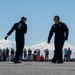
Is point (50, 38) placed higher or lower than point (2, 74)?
higher

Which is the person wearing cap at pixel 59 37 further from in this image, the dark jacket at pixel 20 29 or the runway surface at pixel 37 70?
the runway surface at pixel 37 70

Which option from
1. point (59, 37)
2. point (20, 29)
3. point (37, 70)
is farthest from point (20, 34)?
point (37, 70)

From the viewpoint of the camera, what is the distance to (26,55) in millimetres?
38938

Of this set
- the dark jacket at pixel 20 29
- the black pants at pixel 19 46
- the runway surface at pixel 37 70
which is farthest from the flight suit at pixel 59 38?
the runway surface at pixel 37 70

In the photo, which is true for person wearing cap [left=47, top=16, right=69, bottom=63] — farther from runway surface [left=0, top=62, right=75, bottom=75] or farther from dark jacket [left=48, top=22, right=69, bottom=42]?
runway surface [left=0, top=62, right=75, bottom=75]

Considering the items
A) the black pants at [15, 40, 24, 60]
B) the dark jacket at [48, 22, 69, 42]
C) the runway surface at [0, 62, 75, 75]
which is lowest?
the runway surface at [0, 62, 75, 75]

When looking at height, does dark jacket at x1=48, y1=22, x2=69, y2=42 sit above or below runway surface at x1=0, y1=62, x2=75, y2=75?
above

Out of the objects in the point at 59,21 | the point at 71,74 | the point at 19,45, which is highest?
the point at 59,21

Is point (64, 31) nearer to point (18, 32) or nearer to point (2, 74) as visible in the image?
point (18, 32)

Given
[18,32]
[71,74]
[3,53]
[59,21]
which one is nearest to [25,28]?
[18,32]

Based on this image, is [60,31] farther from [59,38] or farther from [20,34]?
[20,34]

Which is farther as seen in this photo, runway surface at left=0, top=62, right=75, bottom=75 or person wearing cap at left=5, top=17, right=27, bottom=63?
person wearing cap at left=5, top=17, right=27, bottom=63

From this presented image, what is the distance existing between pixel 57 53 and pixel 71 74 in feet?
25.7

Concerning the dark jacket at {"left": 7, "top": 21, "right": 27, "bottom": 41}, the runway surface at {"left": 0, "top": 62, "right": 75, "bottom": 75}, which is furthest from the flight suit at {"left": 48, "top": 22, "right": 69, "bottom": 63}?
the runway surface at {"left": 0, "top": 62, "right": 75, "bottom": 75}
